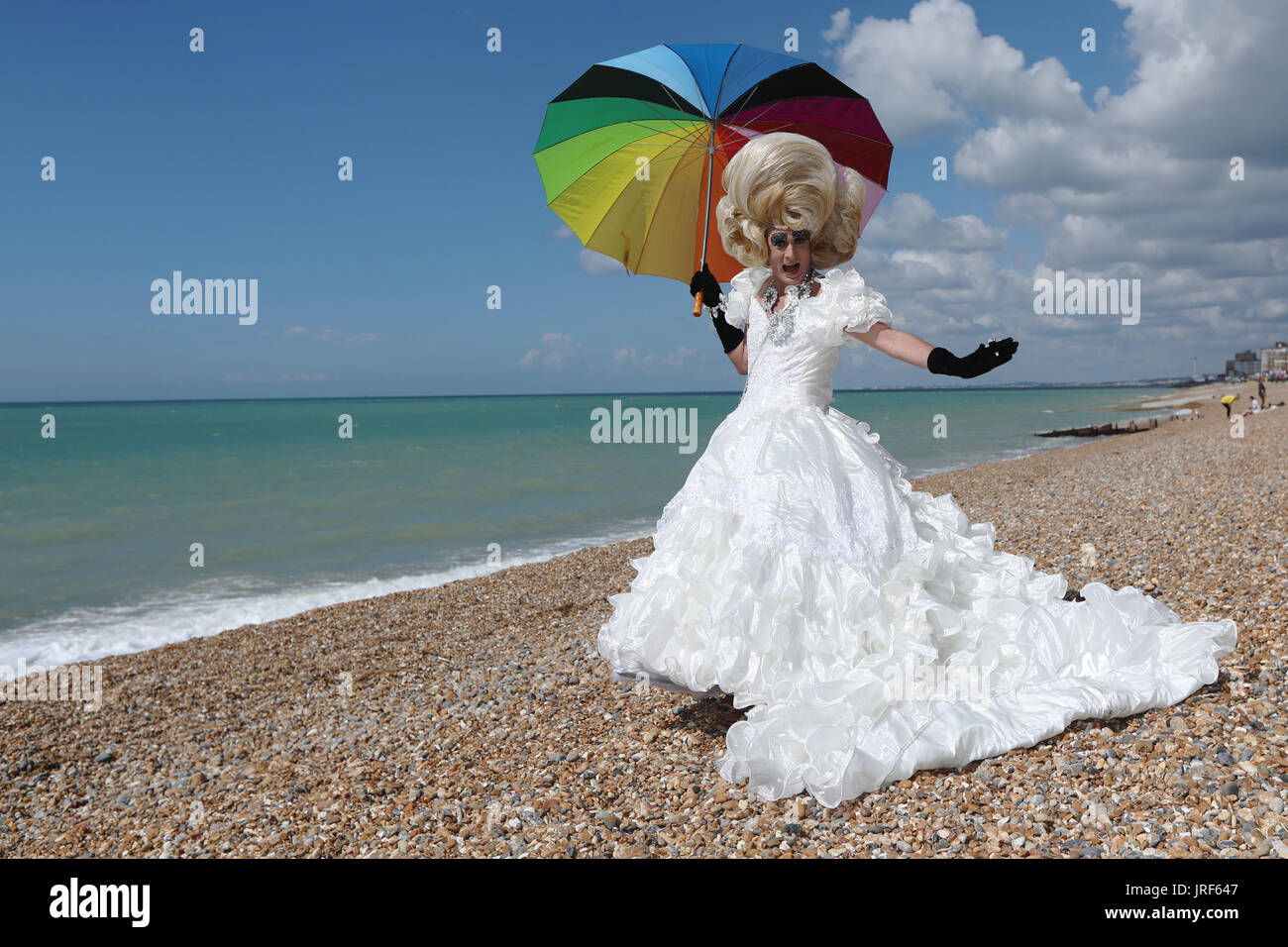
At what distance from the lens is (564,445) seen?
133 feet

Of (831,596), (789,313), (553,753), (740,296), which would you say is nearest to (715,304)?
(740,296)

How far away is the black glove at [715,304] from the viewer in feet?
14.3

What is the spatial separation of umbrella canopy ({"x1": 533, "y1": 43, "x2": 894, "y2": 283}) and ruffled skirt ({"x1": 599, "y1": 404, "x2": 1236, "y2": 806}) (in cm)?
133

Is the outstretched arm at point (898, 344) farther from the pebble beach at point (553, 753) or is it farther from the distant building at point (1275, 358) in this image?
the distant building at point (1275, 358)

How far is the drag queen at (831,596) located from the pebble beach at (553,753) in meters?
0.20

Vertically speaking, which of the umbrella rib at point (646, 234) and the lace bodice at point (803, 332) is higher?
the umbrella rib at point (646, 234)

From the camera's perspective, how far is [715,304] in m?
4.38

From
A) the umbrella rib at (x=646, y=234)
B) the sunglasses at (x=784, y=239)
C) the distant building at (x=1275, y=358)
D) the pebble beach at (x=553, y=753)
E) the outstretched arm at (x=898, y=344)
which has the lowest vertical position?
the pebble beach at (x=553, y=753)

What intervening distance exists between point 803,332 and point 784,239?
49cm

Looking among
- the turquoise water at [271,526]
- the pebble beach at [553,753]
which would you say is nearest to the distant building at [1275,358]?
the turquoise water at [271,526]

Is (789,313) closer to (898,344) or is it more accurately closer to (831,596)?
(898,344)
